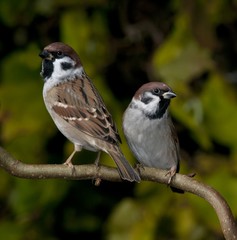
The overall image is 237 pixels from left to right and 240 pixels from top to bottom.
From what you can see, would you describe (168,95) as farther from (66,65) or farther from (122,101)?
(122,101)

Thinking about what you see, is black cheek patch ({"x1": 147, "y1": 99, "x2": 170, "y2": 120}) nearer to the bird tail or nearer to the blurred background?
the bird tail

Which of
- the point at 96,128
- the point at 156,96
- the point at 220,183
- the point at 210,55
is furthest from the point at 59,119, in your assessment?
the point at 210,55

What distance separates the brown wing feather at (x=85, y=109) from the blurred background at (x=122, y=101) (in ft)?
2.81

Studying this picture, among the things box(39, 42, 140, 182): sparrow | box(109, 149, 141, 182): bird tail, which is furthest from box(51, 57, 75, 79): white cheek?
box(109, 149, 141, 182): bird tail

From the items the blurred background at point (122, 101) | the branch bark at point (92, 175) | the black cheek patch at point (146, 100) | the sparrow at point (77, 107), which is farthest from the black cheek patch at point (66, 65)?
the blurred background at point (122, 101)

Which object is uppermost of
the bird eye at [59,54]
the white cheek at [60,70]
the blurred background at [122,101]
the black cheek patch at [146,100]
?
the bird eye at [59,54]

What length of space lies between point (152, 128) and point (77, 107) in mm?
289

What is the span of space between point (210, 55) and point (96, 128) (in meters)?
1.50

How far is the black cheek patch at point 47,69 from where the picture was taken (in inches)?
112

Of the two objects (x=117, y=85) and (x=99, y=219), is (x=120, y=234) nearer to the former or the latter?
(x=99, y=219)

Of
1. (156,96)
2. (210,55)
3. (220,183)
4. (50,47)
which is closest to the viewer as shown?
(50,47)

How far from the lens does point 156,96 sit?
2.91 meters

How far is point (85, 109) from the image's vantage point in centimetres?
302

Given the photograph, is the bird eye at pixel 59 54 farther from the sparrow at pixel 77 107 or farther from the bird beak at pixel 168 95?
the bird beak at pixel 168 95
